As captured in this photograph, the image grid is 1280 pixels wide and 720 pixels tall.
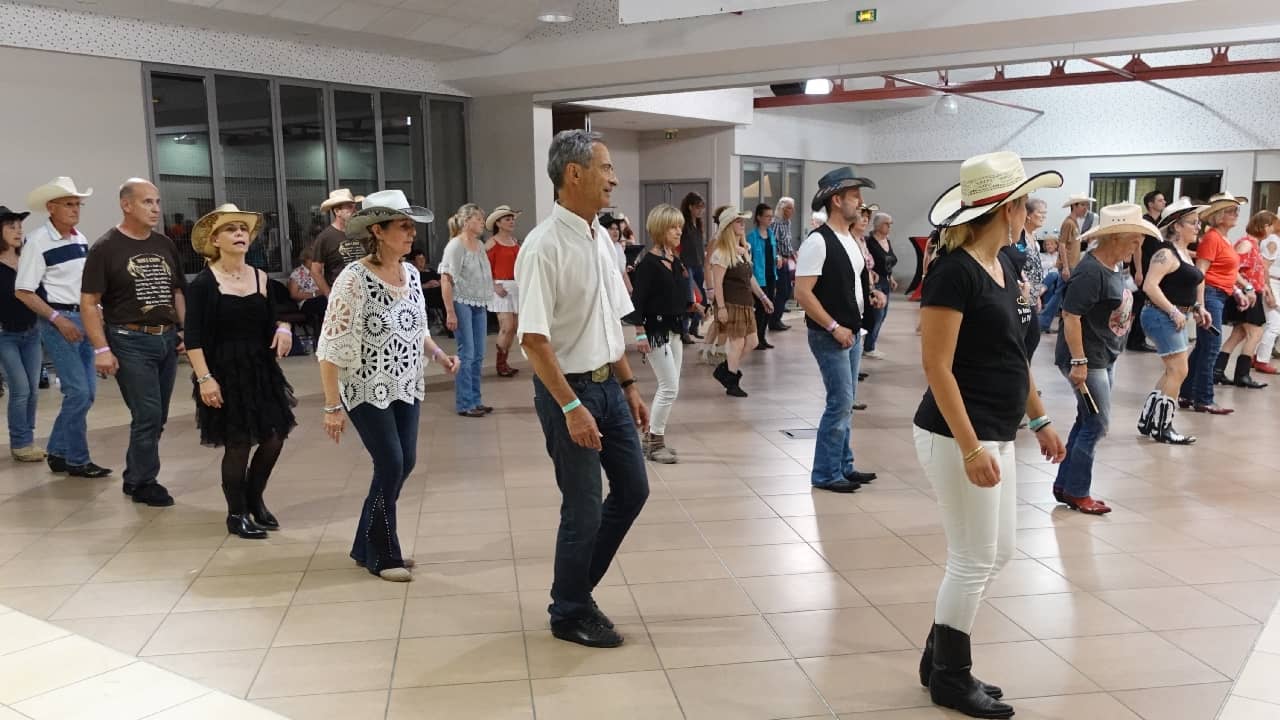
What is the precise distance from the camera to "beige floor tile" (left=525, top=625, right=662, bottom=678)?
3172 millimetres

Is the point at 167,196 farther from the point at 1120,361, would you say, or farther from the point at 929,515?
the point at 1120,361

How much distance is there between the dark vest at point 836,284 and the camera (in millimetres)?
4949

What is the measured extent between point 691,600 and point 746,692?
0.76 metres

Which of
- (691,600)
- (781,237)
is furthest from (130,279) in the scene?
(781,237)

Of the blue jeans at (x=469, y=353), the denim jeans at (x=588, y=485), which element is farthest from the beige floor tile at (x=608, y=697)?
the blue jeans at (x=469, y=353)

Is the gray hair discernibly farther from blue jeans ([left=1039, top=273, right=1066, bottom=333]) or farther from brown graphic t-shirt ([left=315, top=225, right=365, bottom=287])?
blue jeans ([left=1039, top=273, right=1066, bottom=333])

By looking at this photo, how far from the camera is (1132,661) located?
10.5 ft

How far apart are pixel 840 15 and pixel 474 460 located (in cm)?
522

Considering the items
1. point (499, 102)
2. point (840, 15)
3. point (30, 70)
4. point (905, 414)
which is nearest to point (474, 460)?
point (905, 414)

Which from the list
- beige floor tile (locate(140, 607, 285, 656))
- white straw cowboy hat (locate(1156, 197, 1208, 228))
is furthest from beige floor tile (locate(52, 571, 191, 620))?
white straw cowboy hat (locate(1156, 197, 1208, 228))

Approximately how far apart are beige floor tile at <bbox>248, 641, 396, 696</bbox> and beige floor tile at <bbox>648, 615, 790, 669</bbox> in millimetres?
918

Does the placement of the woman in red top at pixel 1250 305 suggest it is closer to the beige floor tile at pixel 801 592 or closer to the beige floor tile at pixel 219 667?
the beige floor tile at pixel 801 592

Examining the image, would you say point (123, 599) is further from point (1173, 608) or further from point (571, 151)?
point (1173, 608)

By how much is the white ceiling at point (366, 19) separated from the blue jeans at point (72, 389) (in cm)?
423
